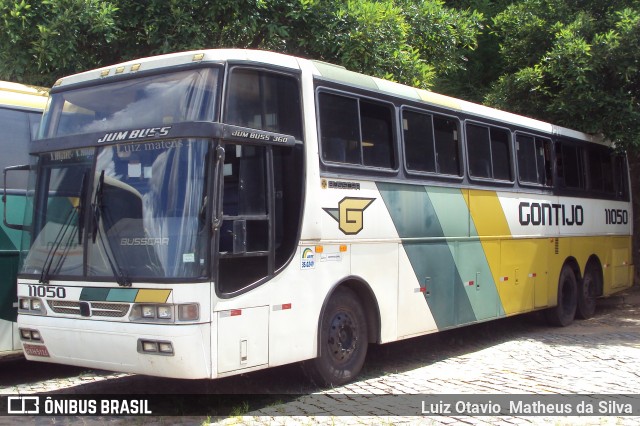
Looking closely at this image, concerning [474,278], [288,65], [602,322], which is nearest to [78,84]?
[288,65]

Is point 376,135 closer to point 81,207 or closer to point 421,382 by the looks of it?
point 421,382

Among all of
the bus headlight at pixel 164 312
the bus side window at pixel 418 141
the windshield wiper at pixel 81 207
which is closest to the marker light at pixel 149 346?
the bus headlight at pixel 164 312

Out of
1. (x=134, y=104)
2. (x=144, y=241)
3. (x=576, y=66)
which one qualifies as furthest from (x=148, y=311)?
(x=576, y=66)

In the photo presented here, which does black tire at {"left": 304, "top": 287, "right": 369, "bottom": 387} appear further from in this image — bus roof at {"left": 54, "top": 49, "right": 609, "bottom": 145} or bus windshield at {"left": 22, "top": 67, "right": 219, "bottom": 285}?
bus roof at {"left": 54, "top": 49, "right": 609, "bottom": 145}

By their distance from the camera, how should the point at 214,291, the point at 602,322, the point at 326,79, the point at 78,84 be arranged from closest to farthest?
1. the point at 214,291
2. the point at 78,84
3. the point at 326,79
4. the point at 602,322

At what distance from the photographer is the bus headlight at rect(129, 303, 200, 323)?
6137 mm

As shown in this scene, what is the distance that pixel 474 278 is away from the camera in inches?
402

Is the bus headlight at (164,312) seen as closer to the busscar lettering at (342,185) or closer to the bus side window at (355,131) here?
the busscar lettering at (342,185)

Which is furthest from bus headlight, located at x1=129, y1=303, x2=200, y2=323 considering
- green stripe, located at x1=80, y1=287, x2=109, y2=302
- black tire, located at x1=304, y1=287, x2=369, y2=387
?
black tire, located at x1=304, y1=287, x2=369, y2=387

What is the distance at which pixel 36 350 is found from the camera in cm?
699

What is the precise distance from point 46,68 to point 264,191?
5.86 m

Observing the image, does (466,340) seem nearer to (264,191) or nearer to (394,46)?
(394,46)

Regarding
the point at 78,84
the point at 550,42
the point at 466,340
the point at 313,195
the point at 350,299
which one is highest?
the point at 550,42

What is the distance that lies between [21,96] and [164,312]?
401 cm
